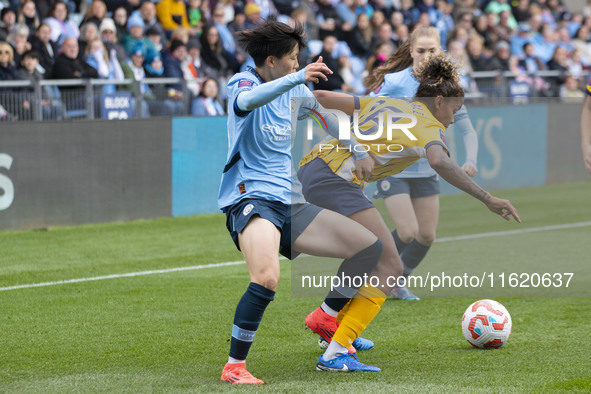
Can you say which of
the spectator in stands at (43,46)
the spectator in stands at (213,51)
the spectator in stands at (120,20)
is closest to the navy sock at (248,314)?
the spectator in stands at (43,46)

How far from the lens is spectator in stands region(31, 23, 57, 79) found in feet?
41.2

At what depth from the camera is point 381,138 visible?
6.05m

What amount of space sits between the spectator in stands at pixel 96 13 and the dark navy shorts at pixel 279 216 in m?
9.13

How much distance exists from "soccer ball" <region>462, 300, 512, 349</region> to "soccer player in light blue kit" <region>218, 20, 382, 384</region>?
933 millimetres

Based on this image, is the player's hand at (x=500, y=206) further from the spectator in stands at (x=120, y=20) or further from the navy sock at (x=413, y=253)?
the spectator in stands at (x=120, y=20)

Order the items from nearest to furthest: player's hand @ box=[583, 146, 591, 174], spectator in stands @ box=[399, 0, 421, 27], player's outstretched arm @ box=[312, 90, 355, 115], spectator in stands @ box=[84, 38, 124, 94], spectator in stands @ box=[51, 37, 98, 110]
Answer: player's outstretched arm @ box=[312, 90, 355, 115] → player's hand @ box=[583, 146, 591, 174] → spectator in stands @ box=[51, 37, 98, 110] → spectator in stands @ box=[84, 38, 124, 94] → spectator in stands @ box=[399, 0, 421, 27]

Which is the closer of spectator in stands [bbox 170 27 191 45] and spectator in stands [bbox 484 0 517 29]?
spectator in stands [bbox 170 27 191 45]

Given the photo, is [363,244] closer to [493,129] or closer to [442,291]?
[442,291]

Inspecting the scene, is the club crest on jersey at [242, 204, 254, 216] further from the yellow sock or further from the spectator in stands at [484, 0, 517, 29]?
the spectator in stands at [484, 0, 517, 29]

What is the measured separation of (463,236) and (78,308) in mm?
5548

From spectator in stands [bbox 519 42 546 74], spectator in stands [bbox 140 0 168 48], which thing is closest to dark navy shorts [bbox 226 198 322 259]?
spectator in stands [bbox 140 0 168 48]

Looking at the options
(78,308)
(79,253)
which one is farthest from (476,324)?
(79,253)

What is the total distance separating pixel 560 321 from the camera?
22.4ft

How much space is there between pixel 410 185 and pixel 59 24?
754 cm
